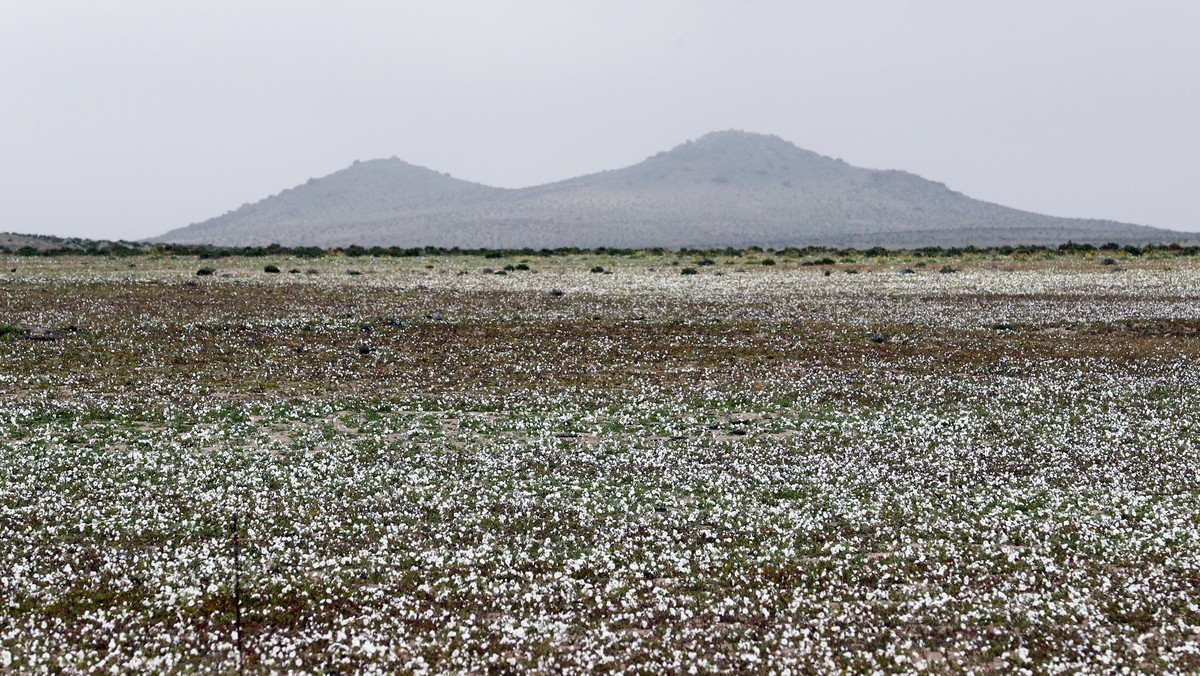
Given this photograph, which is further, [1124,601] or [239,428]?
[239,428]

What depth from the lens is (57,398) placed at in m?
20.8

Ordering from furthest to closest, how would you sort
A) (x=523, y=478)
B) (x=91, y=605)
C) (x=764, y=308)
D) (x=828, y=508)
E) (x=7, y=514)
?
(x=764, y=308) → (x=523, y=478) → (x=828, y=508) → (x=7, y=514) → (x=91, y=605)

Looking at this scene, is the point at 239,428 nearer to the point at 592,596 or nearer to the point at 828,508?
the point at 592,596

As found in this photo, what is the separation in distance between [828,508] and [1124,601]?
431cm

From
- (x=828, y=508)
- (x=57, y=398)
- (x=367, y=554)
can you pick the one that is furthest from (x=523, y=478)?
(x=57, y=398)

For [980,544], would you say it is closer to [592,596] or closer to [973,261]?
[592,596]

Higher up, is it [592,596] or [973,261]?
[973,261]

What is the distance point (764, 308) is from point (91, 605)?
106 feet

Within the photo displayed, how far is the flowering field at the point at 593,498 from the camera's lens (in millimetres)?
10070

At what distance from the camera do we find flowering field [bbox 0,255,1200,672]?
1007cm

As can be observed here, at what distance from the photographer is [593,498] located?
1456 cm

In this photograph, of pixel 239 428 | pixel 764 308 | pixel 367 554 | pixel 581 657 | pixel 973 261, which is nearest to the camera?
pixel 581 657

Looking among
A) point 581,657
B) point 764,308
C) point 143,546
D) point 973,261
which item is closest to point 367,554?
point 143,546

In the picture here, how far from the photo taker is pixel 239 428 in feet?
61.2
